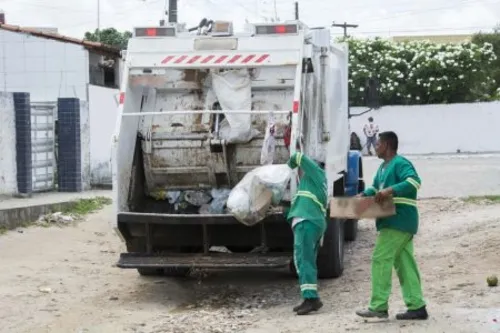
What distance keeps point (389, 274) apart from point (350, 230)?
5.41 metres

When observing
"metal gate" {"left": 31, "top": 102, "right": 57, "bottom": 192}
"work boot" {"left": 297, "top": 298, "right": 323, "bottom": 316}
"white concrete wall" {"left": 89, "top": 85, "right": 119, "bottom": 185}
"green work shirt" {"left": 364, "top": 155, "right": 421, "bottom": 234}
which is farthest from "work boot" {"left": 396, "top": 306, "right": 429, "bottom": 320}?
"white concrete wall" {"left": 89, "top": 85, "right": 119, "bottom": 185}

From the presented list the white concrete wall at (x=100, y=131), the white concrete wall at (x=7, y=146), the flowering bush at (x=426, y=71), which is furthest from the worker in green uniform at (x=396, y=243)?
the flowering bush at (x=426, y=71)

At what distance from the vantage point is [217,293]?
888cm

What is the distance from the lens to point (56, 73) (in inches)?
762

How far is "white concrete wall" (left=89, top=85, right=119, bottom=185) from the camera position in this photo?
17.2 metres

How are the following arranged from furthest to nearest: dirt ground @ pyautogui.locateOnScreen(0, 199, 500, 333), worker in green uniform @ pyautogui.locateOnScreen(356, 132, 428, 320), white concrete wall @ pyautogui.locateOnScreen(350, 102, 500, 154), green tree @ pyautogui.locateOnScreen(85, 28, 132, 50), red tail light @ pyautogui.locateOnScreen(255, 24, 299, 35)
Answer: white concrete wall @ pyautogui.locateOnScreen(350, 102, 500, 154) < green tree @ pyautogui.locateOnScreen(85, 28, 132, 50) < red tail light @ pyautogui.locateOnScreen(255, 24, 299, 35) < dirt ground @ pyautogui.locateOnScreen(0, 199, 500, 333) < worker in green uniform @ pyautogui.locateOnScreen(356, 132, 428, 320)

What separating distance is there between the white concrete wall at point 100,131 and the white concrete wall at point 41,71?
3.27 feet

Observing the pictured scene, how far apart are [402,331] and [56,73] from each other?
47.5 ft

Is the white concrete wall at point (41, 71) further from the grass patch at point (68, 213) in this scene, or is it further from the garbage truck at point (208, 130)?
the garbage truck at point (208, 130)

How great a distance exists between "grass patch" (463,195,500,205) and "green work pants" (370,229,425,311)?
339 inches

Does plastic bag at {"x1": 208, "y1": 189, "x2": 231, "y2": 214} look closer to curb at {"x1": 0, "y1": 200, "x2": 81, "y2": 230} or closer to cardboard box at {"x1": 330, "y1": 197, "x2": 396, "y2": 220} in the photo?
cardboard box at {"x1": 330, "y1": 197, "x2": 396, "y2": 220}

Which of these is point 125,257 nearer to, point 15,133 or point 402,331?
point 402,331

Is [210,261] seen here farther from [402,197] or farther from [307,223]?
[402,197]

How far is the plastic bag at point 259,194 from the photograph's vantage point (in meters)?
7.96
